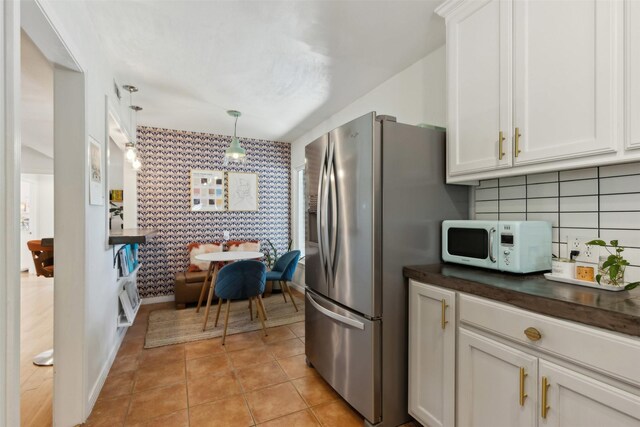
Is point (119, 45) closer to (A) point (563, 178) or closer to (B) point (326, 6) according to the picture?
(B) point (326, 6)

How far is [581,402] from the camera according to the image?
0.98 metres

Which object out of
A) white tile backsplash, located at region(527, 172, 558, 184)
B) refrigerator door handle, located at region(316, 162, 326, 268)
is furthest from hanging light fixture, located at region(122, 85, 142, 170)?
white tile backsplash, located at region(527, 172, 558, 184)

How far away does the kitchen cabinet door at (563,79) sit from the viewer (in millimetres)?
1143

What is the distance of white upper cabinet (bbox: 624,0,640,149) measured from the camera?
1.06 m

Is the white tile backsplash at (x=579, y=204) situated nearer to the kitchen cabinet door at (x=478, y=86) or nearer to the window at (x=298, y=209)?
the kitchen cabinet door at (x=478, y=86)

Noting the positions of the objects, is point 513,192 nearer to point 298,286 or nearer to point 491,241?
point 491,241

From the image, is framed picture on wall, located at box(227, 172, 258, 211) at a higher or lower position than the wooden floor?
higher

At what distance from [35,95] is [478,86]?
388 cm

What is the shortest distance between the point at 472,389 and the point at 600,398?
0.50 metres

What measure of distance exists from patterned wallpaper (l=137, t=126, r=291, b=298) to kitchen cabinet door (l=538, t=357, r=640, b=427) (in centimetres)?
419

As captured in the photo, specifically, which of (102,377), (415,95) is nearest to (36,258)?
(102,377)

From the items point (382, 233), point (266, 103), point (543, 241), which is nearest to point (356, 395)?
point (382, 233)

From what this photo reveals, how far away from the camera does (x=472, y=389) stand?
133 centimetres

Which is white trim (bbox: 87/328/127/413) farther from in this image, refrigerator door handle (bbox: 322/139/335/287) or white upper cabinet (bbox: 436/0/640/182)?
white upper cabinet (bbox: 436/0/640/182)
